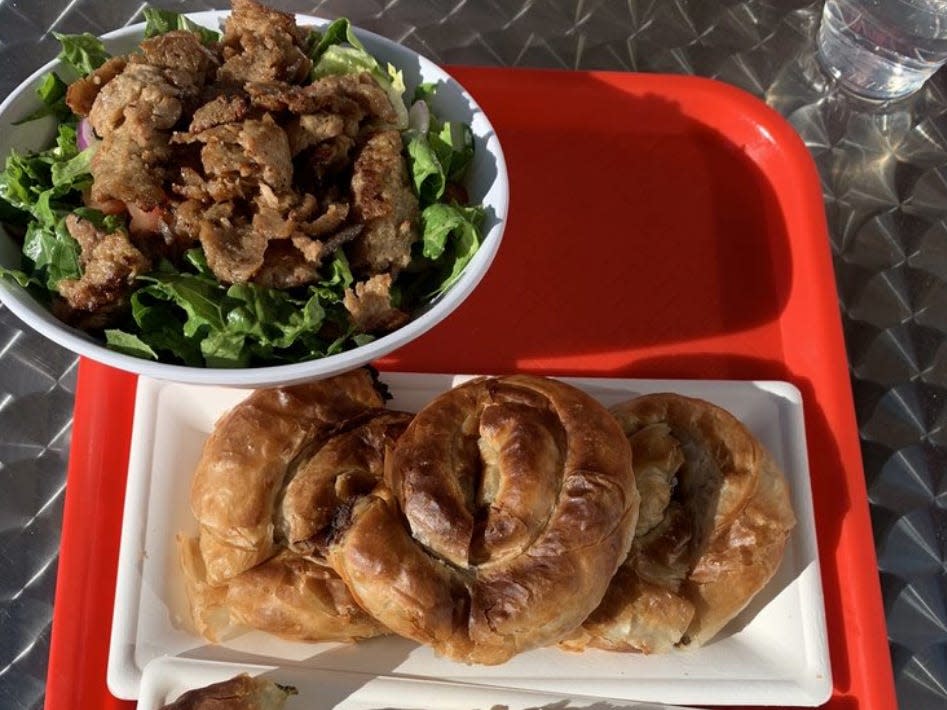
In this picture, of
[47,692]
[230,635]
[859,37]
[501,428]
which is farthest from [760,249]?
[47,692]

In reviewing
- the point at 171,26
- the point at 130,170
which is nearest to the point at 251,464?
the point at 130,170

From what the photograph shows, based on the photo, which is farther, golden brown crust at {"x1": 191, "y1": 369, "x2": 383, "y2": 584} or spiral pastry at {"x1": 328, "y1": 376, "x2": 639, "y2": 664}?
golden brown crust at {"x1": 191, "y1": 369, "x2": 383, "y2": 584}

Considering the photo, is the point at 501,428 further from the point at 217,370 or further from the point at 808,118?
the point at 808,118

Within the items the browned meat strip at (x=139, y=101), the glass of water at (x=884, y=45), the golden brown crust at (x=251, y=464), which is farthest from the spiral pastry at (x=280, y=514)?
the glass of water at (x=884, y=45)

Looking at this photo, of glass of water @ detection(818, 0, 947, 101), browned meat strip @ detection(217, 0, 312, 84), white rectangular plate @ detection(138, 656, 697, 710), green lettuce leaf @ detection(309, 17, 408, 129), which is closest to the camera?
white rectangular plate @ detection(138, 656, 697, 710)

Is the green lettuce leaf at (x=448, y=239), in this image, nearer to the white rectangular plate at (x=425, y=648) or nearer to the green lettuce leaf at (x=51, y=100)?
the white rectangular plate at (x=425, y=648)

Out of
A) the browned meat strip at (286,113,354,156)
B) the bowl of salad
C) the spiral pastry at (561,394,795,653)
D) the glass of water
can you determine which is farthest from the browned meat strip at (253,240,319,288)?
the glass of water

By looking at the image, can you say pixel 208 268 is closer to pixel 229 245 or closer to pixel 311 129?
pixel 229 245

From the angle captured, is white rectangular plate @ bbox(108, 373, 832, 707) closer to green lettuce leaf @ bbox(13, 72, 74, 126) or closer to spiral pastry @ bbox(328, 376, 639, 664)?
spiral pastry @ bbox(328, 376, 639, 664)
